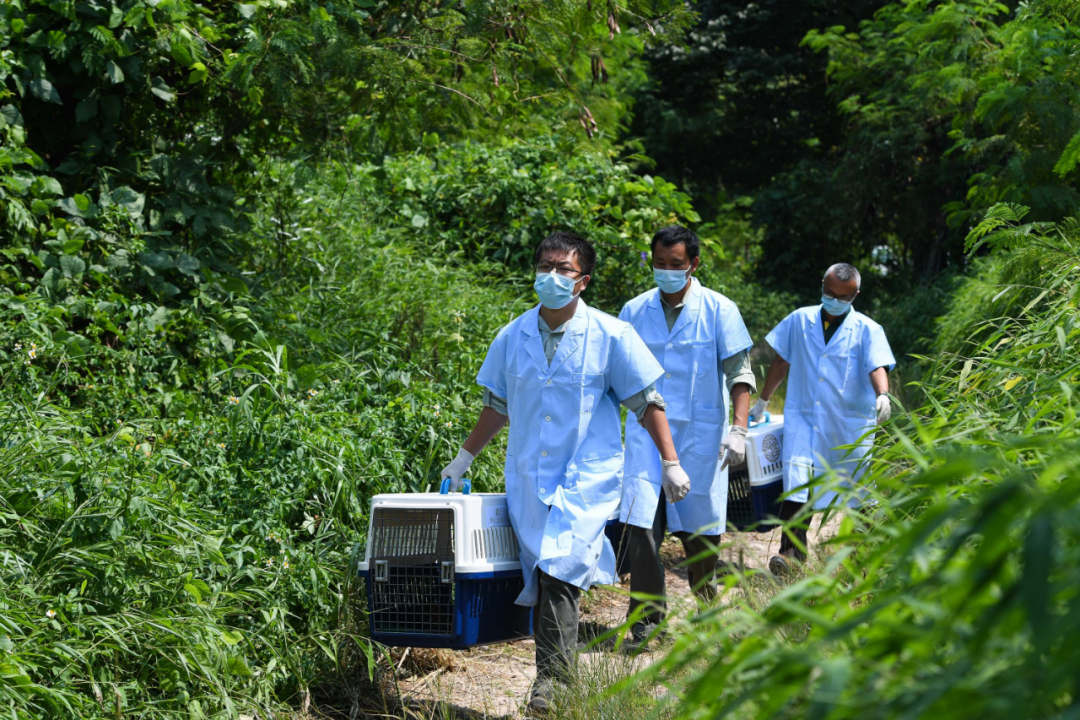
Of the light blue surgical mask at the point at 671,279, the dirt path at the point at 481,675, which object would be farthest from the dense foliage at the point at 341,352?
the light blue surgical mask at the point at 671,279

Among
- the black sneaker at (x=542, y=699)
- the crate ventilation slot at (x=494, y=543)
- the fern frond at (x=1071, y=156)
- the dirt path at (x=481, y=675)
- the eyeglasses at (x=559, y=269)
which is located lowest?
the dirt path at (x=481, y=675)

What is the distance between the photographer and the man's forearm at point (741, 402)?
16.8 feet

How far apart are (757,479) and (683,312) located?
1.16 meters

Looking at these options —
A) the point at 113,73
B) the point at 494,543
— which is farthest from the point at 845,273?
the point at 113,73

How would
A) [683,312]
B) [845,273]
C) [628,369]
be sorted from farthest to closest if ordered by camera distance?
[845,273] → [683,312] → [628,369]

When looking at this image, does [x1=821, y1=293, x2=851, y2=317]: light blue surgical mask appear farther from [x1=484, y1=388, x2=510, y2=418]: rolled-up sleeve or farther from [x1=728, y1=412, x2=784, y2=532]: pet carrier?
[x1=484, y1=388, x2=510, y2=418]: rolled-up sleeve

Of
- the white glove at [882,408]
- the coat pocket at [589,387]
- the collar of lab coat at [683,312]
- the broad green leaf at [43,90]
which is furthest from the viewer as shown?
the white glove at [882,408]

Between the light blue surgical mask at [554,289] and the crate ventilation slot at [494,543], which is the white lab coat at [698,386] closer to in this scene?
the light blue surgical mask at [554,289]

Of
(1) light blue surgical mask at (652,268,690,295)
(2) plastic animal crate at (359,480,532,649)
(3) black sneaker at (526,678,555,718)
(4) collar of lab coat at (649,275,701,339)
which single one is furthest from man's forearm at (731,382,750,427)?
(3) black sneaker at (526,678,555,718)

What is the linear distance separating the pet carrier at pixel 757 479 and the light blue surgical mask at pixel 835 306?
2.38 feet

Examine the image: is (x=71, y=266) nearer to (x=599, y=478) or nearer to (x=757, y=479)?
(x=599, y=478)

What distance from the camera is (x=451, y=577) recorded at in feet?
12.0

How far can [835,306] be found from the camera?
594 centimetres

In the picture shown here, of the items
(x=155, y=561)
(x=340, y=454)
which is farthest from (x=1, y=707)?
(x=340, y=454)
